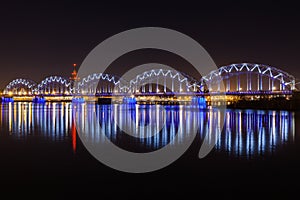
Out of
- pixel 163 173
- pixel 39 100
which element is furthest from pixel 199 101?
pixel 163 173

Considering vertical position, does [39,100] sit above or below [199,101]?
above

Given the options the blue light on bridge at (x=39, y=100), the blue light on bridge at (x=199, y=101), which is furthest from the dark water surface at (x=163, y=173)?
the blue light on bridge at (x=39, y=100)

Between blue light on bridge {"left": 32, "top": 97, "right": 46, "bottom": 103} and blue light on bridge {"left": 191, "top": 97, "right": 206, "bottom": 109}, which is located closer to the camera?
blue light on bridge {"left": 191, "top": 97, "right": 206, "bottom": 109}

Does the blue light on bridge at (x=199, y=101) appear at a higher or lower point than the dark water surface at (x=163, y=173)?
higher

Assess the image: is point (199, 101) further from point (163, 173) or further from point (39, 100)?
point (163, 173)

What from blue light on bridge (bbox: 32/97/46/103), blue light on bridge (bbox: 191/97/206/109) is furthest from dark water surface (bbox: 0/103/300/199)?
blue light on bridge (bbox: 32/97/46/103)

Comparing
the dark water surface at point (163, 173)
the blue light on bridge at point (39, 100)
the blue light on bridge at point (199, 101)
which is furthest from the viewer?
the blue light on bridge at point (39, 100)

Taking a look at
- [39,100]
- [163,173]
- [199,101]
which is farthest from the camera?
[39,100]

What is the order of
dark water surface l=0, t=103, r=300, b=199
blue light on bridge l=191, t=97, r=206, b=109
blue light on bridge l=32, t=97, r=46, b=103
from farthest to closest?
blue light on bridge l=32, t=97, r=46, b=103, blue light on bridge l=191, t=97, r=206, b=109, dark water surface l=0, t=103, r=300, b=199

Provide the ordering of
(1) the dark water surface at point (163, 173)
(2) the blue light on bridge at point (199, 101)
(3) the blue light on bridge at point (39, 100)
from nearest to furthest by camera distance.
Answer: (1) the dark water surface at point (163, 173), (2) the blue light on bridge at point (199, 101), (3) the blue light on bridge at point (39, 100)

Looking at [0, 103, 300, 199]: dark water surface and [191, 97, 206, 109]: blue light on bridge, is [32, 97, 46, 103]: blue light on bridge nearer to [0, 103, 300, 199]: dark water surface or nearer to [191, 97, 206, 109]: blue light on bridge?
[191, 97, 206, 109]: blue light on bridge

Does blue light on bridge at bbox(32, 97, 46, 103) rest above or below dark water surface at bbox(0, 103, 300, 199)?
above

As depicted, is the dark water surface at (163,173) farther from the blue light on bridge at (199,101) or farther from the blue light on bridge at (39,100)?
the blue light on bridge at (39,100)

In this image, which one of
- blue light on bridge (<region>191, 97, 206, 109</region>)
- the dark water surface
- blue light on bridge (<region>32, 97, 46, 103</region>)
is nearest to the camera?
the dark water surface
